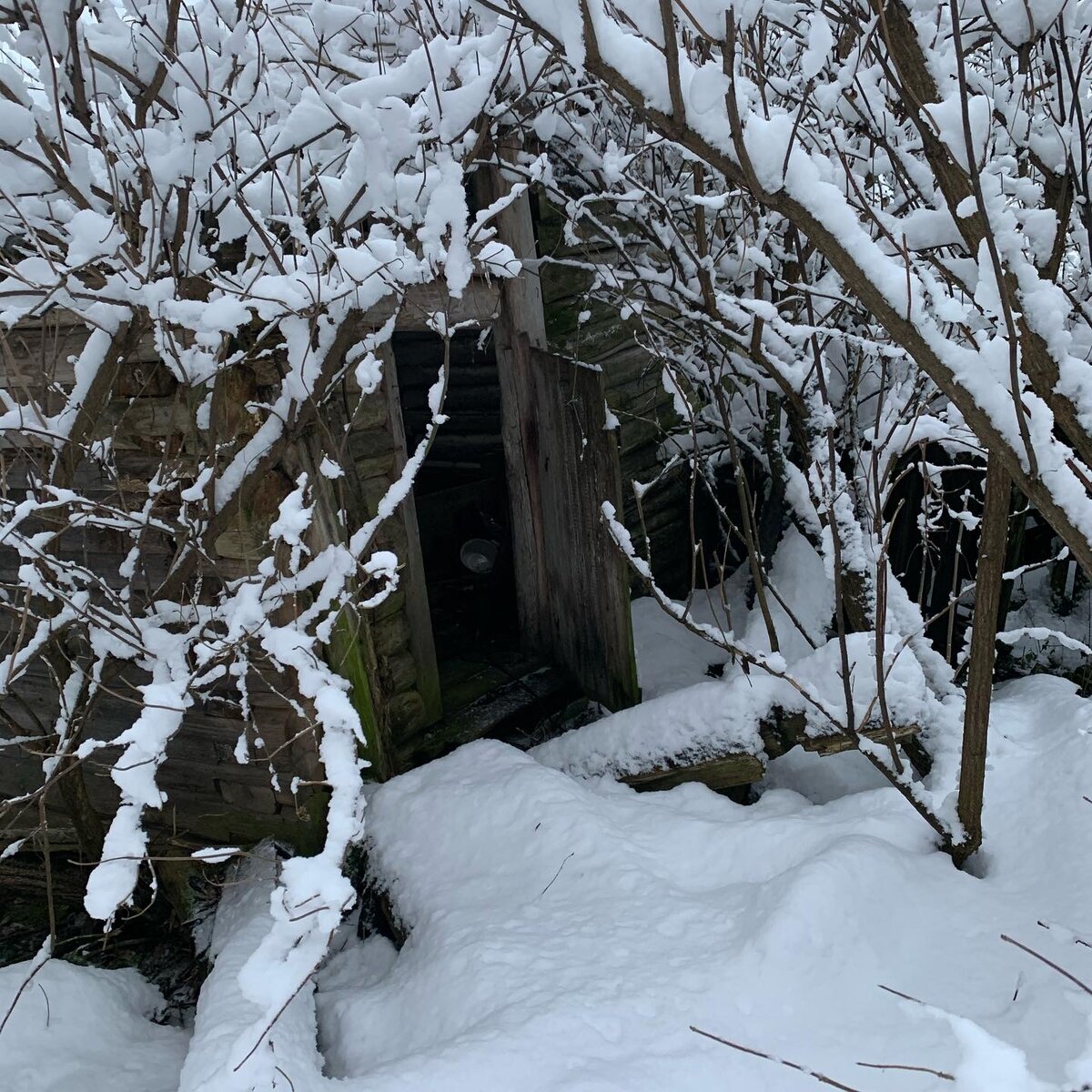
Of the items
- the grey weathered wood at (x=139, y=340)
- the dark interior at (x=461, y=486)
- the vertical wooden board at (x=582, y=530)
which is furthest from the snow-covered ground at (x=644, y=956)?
the dark interior at (x=461, y=486)

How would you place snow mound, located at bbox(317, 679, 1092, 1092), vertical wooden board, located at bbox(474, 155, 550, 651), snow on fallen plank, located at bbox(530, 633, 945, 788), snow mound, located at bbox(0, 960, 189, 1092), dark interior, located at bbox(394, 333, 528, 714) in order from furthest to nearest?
dark interior, located at bbox(394, 333, 528, 714)
vertical wooden board, located at bbox(474, 155, 550, 651)
snow on fallen plank, located at bbox(530, 633, 945, 788)
snow mound, located at bbox(0, 960, 189, 1092)
snow mound, located at bbox(317, 679, 1092, 1092)

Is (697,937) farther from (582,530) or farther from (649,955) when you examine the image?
(582,530)

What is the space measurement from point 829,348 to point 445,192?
3467mm

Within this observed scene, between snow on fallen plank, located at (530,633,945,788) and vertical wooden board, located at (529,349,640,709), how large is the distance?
0.69 m

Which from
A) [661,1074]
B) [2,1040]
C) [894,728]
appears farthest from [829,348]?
[2,1040]

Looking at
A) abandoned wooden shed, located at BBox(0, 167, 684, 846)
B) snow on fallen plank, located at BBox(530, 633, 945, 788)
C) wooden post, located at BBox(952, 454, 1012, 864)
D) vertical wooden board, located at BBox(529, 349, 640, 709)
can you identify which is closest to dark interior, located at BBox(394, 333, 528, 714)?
abandoned wooden shed, located at BBox(0, 167, 684, 846)

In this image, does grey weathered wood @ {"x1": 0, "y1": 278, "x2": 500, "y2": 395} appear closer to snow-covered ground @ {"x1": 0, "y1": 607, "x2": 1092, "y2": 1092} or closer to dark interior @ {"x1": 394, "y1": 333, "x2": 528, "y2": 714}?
snow-covered ground @ {"x1": 0, "y1": 607, "x2": 1092, "y2": 1092}

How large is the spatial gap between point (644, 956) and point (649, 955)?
0.05 feet

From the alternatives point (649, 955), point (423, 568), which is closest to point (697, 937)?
point (649, 955)

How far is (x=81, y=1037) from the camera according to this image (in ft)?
10.0

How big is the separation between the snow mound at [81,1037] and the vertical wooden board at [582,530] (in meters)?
2.48

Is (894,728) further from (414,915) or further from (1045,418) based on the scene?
(1045,418)

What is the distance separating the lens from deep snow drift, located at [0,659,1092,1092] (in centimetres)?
234

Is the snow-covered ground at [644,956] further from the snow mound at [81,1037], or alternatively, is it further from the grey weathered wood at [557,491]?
the grey weathered wood at [557,491]
